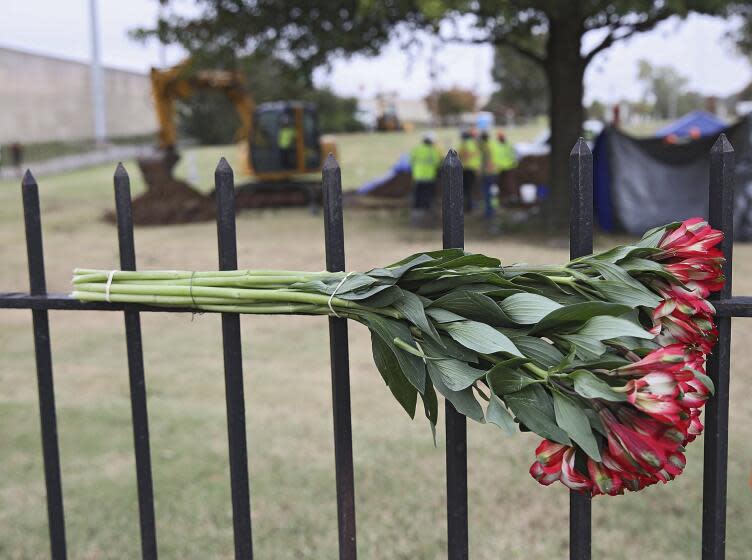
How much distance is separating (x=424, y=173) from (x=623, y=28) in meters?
4.10

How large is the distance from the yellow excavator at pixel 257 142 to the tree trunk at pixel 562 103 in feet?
19.7

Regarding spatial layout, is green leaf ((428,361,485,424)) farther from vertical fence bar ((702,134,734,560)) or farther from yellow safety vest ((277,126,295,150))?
yellow safety vest ((277,126,295,150))

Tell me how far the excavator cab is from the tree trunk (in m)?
6.59

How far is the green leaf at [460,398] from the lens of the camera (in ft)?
4.37

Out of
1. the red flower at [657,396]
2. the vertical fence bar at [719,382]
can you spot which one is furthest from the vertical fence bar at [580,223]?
the red flower at [657,396]

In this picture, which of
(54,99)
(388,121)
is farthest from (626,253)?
(388,121)

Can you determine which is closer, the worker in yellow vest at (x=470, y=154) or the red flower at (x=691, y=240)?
the red flower at (x=691, y=240)

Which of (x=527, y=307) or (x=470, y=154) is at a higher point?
(x=470, y=154)

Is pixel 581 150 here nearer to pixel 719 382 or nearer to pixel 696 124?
pixel 719 382

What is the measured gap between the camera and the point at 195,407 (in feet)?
15.7

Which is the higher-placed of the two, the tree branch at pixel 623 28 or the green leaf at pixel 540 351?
the tree branch at pixel 623 28

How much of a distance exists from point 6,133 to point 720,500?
136 feet

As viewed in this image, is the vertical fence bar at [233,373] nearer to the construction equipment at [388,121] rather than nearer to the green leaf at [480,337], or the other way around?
the green leaf at [480,337]

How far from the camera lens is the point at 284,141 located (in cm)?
1880
